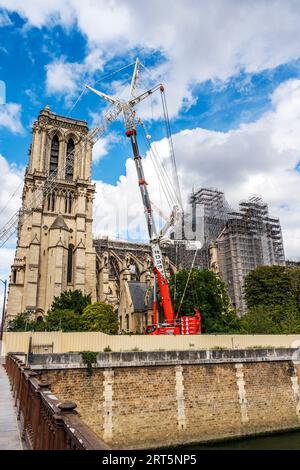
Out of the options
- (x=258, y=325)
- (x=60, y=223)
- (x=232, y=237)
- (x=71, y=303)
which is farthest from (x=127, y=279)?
(x=258, y=325)

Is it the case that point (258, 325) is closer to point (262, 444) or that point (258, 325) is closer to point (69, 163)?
point (262, 444)

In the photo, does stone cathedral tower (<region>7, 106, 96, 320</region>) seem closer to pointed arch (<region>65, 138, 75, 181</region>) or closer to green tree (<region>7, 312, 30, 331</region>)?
pointed arch (<region>65, 138, 75, 181</region>)

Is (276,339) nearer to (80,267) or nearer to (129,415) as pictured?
(129,415)

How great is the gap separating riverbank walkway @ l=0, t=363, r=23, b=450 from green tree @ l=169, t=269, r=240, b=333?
20.6 metres

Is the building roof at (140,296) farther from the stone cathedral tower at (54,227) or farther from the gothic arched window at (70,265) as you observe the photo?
the gothic arched window at (70,265)

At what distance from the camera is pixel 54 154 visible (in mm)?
46406

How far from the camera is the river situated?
1451 cm

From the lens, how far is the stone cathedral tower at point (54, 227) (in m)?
37.5

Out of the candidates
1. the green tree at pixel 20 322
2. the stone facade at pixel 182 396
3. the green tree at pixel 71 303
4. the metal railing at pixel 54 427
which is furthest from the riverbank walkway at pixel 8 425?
the green tree at pixel 71 303

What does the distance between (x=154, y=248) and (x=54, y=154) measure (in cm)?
2630

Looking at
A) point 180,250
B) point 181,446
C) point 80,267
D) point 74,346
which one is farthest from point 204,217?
point 181,446

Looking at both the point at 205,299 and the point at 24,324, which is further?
the point at 24,324

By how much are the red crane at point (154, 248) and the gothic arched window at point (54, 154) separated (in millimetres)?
11045

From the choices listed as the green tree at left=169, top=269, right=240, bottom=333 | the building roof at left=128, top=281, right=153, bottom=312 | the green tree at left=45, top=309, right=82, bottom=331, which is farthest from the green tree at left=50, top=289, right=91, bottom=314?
the green tree at left=169, top=269, right=240, bottom=333
